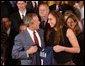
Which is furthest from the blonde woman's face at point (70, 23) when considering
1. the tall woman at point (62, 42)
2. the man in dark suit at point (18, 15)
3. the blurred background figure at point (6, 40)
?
the blurred background figure at point (6, 40)

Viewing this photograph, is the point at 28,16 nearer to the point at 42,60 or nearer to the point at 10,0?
the point at 10,0

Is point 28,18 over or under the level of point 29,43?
over

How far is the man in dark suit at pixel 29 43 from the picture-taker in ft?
5.71

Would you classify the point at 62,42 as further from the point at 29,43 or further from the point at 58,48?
the point at 29,43

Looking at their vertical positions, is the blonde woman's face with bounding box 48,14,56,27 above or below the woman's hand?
above

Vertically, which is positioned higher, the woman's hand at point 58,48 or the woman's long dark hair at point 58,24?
the woman's long dark hair at point 58,24

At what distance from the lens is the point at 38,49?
175cm

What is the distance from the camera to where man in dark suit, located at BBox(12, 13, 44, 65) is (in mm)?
1741

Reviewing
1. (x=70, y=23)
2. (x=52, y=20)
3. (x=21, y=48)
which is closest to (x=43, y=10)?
(x=52, y=20)

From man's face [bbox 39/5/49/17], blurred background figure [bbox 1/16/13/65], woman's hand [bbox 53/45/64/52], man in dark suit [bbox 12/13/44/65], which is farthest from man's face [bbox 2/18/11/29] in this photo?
woman's hand [bbox 53/45/64/52]

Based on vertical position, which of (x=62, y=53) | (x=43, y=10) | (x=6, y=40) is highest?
(x=43, y=10)

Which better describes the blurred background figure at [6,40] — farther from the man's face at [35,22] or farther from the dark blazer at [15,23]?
the man's face at [35,22]

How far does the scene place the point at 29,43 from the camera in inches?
69.1

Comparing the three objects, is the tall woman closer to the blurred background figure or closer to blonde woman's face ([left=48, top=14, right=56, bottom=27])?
blonde woman's face ([left=48, top=14, right=56, bottom=27])
